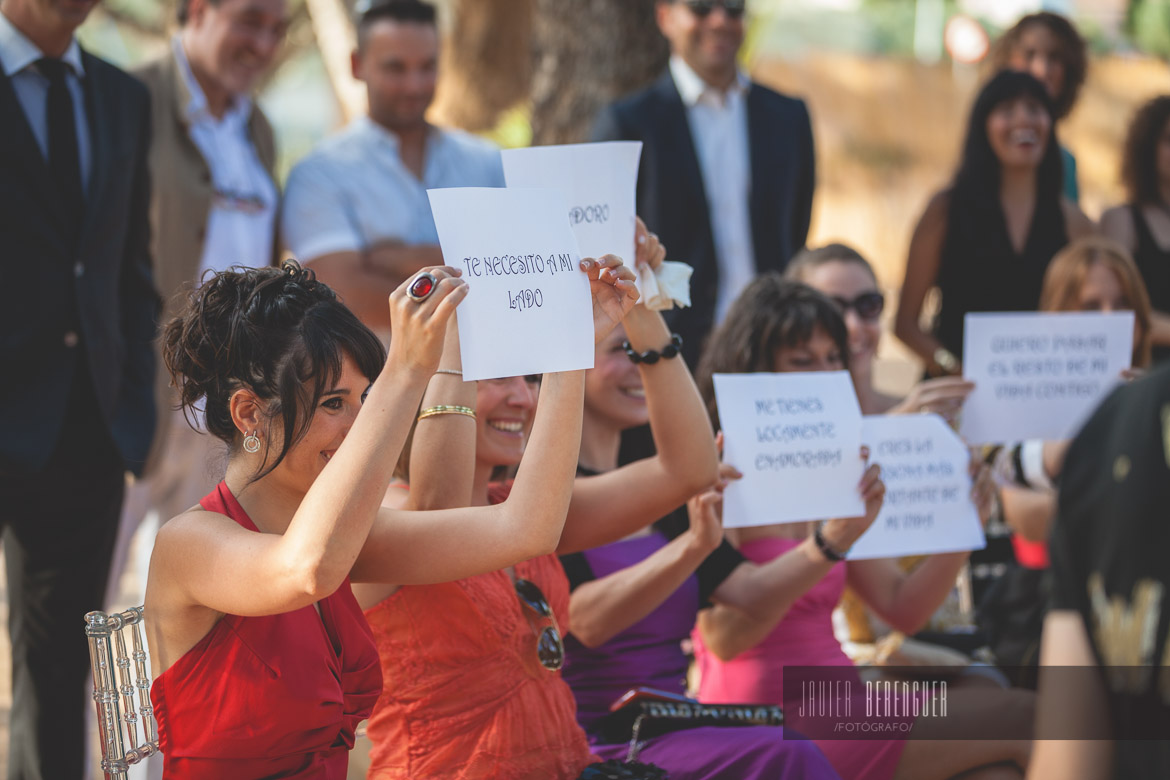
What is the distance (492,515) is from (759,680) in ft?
4.36

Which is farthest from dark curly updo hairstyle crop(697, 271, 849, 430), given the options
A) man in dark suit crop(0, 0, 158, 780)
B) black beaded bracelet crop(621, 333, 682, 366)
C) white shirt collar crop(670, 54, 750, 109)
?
man in dark suit crop(0, 0, 158, 780)

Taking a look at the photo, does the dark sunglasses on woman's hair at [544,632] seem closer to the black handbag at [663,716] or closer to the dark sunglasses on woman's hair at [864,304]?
the black handbag at [663,716]

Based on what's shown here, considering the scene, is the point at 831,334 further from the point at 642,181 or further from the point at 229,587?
the point at 229,587

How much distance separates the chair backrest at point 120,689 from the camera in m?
2.23

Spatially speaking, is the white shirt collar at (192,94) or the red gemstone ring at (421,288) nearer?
the red gemstone ring at (421,288)

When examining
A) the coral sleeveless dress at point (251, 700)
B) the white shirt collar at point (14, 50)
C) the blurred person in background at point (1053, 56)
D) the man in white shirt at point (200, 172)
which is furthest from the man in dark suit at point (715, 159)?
the coral sleeveless dress at point (251, 700)

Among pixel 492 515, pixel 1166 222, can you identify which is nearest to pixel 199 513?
pixel 492 515

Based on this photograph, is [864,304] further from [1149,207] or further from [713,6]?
[1149,207]

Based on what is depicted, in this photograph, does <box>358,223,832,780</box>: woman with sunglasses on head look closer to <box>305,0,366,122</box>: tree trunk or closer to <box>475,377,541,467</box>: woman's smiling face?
<box>475,377,541,467</box>: woman's smiling face

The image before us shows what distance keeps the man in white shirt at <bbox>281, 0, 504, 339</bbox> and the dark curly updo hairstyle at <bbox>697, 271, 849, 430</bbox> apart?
1.49 meters

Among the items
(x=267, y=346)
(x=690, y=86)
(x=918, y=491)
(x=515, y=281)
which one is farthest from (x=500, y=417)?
(x=690, y=86)

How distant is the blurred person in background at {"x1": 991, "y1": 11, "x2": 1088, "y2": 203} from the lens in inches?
217

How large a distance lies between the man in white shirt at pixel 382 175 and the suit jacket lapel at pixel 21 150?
1.20 metres

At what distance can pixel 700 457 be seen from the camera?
2.89 metres
